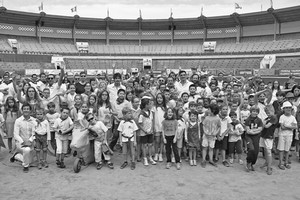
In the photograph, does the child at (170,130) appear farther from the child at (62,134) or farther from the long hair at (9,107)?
the long hair at (9,107)

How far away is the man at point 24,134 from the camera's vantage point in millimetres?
5891

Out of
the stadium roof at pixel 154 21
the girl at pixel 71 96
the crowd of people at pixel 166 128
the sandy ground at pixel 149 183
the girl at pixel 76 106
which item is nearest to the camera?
the sandy ground at pixel 149 183

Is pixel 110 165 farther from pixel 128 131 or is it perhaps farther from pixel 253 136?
pixel 253 136

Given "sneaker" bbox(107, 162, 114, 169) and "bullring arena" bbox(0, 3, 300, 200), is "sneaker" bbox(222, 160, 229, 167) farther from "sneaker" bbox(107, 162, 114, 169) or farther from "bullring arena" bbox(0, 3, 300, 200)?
"bullring arena" bbox(0, 3, 300, 200)

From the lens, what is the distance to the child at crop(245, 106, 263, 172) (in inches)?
225

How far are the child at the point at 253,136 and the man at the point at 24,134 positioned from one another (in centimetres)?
545

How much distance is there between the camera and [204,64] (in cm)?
4191

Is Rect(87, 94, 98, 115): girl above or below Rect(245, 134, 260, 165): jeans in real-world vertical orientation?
above

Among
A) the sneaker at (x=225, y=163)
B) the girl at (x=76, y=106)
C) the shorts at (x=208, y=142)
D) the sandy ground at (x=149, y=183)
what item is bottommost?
the sandy ground at (x=149, y=183)

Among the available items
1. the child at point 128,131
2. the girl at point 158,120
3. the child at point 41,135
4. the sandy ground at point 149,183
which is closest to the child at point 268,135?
the sandy ground at point 149,183

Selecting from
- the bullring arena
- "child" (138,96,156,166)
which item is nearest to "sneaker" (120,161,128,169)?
"child" (138,96,156,166)

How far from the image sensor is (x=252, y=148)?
573cm

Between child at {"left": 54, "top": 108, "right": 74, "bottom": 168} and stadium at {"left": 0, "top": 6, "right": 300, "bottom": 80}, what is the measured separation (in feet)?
96.2

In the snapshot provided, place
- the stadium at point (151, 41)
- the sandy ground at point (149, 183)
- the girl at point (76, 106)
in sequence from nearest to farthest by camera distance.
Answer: the sandy ground at point (149, 183)
the girl at point (76, 106)
the stadium at point (151, 41)
